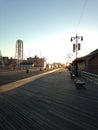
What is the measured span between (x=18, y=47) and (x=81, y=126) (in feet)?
444

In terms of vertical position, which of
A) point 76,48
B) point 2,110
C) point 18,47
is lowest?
point 2,110

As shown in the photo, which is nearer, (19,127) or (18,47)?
(19,127)

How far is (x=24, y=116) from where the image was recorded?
6.60m

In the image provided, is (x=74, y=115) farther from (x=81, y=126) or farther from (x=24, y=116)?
(x=24, y=116)

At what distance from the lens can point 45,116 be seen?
21.6ft

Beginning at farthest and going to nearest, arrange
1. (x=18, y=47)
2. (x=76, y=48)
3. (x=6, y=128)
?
(x=18, y=47)
(x=76, y=48)
(x=6, y=128)

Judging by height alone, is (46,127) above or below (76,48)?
below

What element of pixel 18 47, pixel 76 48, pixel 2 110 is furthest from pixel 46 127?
pixel 18 47

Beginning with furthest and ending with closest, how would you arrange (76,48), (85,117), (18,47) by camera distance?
1. (18,47)
2. (76,48)
3. (85,117)

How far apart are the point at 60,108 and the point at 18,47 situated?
436ft

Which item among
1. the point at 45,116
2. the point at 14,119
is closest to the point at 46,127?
the point at 45,116

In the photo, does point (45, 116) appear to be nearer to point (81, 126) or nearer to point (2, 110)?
point (81, 126)

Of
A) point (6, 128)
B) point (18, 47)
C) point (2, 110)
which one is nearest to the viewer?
point (6, 128)

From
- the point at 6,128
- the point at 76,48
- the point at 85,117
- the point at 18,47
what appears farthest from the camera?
the point at 18,47
